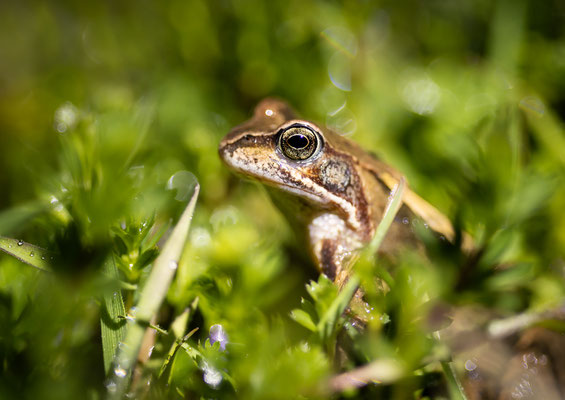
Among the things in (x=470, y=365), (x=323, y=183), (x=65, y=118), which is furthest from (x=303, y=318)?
(x=65, y=118)

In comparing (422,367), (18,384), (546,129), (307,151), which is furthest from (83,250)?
(546,129)

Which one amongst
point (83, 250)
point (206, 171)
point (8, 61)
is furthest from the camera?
point (8, 61)

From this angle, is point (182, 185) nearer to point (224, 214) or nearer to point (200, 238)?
point (200, 238)

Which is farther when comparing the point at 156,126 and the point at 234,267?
the point at 156,126

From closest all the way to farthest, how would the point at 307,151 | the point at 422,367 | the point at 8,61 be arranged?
the point at 422,367, the point at 307,151, the point at 8,61

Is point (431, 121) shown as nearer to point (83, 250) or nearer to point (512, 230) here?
point (512, 230)

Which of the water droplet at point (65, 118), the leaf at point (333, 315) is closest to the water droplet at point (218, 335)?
the leaf at point (333, 315)

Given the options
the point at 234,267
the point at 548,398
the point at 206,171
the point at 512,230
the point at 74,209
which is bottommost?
the point at 548,398
